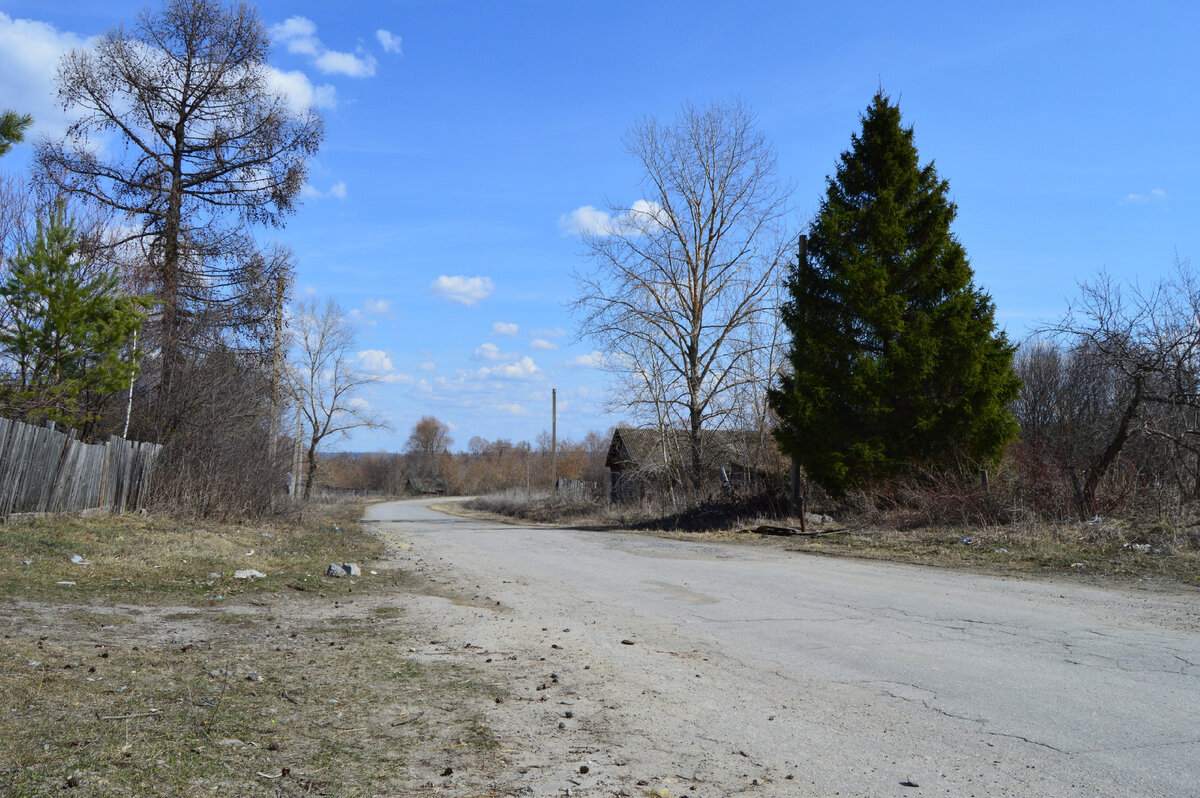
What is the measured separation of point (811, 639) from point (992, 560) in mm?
7061

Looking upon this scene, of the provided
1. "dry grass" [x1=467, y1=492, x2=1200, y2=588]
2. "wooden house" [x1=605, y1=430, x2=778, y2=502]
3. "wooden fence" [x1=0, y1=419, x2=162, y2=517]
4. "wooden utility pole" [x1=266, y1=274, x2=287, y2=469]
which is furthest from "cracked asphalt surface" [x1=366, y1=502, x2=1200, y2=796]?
"wooden house" [x1=605, y1=430, x2=778, y2=502]

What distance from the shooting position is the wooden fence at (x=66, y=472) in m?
11.6

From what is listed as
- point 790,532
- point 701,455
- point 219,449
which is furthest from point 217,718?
point 701,455

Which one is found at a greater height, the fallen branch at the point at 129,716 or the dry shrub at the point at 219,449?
the dry shrub at the point at 219,449

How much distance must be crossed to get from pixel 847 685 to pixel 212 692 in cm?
417

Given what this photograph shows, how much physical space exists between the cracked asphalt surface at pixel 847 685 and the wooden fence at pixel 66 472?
6.91 m

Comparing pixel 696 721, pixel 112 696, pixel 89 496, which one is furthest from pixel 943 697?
pixel 89 496

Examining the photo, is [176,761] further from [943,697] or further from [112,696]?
[943,697]

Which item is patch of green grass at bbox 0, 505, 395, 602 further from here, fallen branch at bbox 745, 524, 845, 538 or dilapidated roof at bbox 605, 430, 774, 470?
dilapidated roof at bbox 605, 430, 774, 470

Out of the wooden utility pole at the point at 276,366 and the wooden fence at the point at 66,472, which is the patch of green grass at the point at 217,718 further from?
the wooden utility pole at the point at 276,366

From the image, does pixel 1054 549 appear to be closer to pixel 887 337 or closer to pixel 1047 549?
pixel 1047 549

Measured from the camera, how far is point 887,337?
20844mm

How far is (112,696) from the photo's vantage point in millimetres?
4555

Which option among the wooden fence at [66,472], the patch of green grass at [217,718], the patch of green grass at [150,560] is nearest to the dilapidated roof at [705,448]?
the patch of green grass at [150,560]
